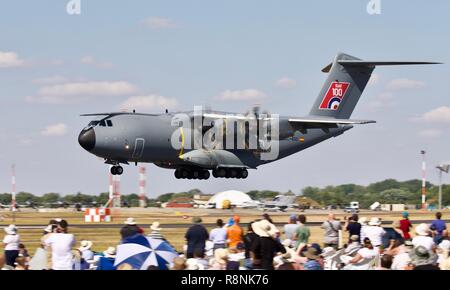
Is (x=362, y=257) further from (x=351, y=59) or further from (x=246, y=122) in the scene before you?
(x=351, y=59)

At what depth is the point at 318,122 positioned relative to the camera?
163ft

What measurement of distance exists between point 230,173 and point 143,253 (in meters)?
37.8

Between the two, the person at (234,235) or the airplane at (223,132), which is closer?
the person at (234,235)

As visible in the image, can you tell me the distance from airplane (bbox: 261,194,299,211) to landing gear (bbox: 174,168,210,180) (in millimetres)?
12612

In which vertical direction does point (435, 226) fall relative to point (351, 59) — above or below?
below

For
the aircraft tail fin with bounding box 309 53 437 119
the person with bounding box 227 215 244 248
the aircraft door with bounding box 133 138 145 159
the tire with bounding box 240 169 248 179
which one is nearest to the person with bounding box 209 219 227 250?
the person with bounding box 227 215 244 248

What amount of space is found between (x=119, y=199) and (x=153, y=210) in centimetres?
257

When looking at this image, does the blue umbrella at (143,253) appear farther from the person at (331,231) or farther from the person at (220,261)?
the person at (331,231)

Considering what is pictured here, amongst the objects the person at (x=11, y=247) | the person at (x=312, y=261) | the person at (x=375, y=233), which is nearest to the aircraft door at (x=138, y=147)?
the person at (x=11, y=247)

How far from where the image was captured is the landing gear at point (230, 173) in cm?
5194

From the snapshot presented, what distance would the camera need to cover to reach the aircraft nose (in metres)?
44.8

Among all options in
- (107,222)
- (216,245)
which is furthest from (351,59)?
(216,245)

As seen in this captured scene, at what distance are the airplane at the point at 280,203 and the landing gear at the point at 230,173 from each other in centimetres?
1165

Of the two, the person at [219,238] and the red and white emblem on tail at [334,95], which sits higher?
the red and white emblem on tail at [334,95]
